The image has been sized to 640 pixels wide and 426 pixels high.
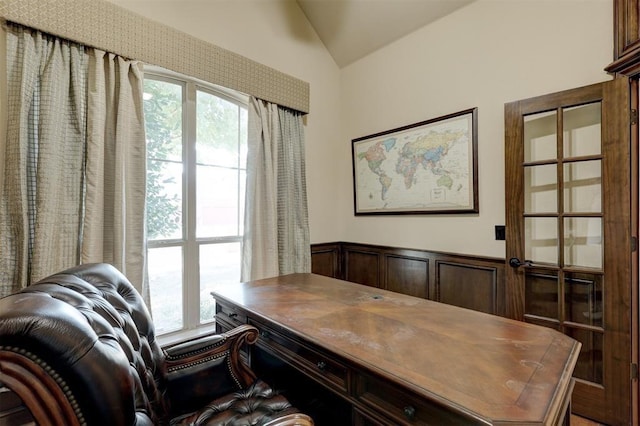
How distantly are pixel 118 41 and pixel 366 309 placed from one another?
2.30 metres

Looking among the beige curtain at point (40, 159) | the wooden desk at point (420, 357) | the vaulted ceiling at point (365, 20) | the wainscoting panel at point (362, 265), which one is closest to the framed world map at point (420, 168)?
the wainscoting panel at point (362, 265)

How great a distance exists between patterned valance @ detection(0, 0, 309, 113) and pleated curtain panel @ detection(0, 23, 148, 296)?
78mm

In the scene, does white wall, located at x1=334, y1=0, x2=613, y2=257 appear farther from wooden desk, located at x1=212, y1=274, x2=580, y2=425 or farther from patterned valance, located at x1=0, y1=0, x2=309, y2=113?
wooden desk, located at x1=212, y1=274, x2=580, y2=425

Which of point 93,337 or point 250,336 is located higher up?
point 93,337

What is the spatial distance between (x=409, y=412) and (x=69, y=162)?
2.20m

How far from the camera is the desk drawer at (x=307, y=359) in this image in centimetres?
110

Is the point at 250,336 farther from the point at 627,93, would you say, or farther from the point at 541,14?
the point at 541,14

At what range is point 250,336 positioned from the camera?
1.44 m

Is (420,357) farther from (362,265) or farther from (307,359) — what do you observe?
(362,265)

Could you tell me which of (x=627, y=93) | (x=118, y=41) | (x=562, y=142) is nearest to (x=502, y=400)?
(x=562, y=142)

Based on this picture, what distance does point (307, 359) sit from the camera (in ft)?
4.07

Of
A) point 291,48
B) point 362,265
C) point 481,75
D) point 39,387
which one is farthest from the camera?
point 362,265

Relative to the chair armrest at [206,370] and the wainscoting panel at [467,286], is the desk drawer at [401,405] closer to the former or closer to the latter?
the chair armrest at [206,370]

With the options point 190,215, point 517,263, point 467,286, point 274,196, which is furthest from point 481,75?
point 190,215
